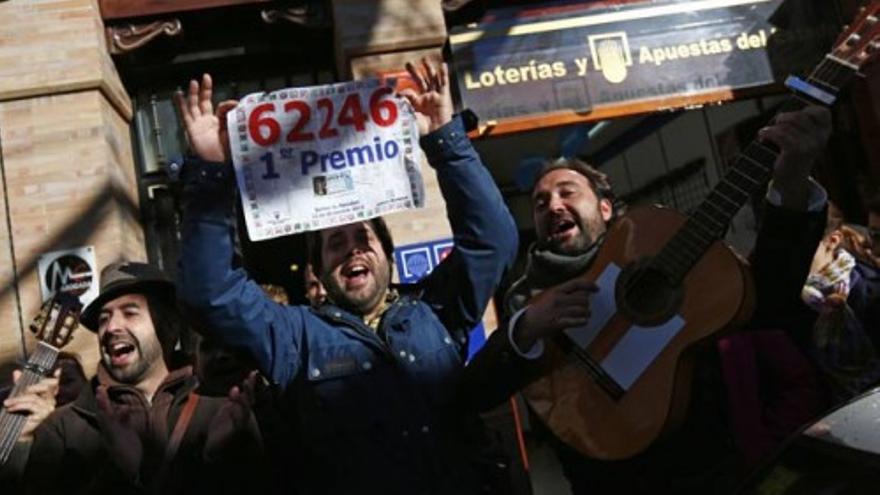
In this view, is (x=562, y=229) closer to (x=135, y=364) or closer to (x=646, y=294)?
(x=646, y=294)

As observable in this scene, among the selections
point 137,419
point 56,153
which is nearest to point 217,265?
point 137,419

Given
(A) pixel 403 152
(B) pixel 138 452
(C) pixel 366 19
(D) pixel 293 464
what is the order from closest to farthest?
(D) pixel 293 464 < (A) pixel 403 152 < (B) pixel 138 452 < (C) pixel 366 19

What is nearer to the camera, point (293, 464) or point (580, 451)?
point (293, 464)

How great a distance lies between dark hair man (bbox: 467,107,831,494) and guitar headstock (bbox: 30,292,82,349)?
165 cm

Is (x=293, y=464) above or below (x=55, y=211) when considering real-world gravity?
below

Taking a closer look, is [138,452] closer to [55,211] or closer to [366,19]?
[55,211]

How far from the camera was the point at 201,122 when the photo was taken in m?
2.27

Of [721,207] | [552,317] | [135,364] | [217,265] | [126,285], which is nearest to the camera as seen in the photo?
[217,265]

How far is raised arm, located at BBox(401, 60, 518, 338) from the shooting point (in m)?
2.42

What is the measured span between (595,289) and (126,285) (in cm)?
189

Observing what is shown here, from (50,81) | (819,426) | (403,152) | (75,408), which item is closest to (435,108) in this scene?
(403,152)

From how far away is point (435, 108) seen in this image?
246cm

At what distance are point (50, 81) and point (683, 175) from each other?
16.8ft

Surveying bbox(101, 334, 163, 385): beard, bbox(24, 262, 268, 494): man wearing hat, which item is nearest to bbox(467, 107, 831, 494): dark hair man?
bbox(24, 262, 268, 494): man wearing hat
